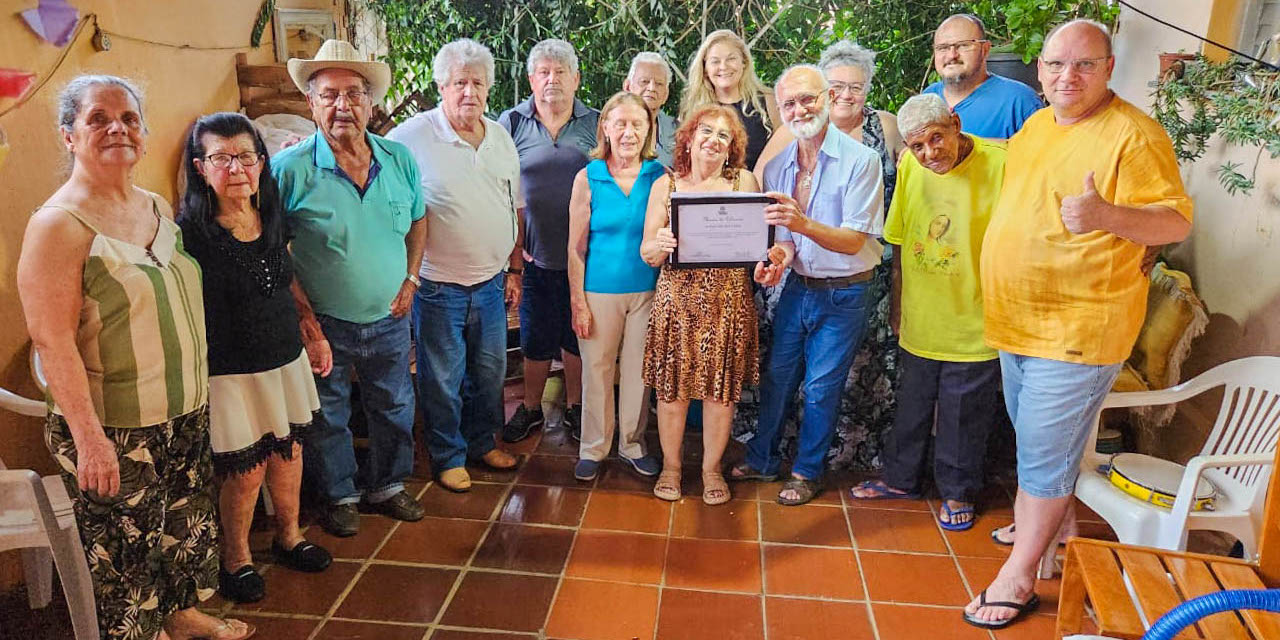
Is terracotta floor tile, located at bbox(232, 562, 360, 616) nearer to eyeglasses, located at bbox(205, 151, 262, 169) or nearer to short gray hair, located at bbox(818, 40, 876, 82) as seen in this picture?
eyeglasses, located at bbox(205, 151, 262, 169)

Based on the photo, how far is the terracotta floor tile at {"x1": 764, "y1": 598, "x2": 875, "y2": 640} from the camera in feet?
7.87

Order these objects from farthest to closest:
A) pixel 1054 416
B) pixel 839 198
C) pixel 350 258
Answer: pixel 839 198 < pixel 350 258 < pixel 1054 416

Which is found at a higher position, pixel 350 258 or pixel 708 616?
pixel 350 258

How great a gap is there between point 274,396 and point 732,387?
154cm

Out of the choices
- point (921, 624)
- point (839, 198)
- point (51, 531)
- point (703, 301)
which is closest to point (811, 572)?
point (921, 624)

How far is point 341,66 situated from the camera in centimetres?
256

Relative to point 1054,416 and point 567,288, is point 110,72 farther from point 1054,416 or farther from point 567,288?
point 1054,416

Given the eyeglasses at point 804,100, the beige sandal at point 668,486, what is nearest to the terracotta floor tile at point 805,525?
the beige sandal at point 668,486

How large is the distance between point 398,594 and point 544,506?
707 mm

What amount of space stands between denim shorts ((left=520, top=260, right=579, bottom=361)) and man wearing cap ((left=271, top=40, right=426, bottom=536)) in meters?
0.76

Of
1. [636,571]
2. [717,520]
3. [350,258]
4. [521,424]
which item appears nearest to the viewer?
[350,258]

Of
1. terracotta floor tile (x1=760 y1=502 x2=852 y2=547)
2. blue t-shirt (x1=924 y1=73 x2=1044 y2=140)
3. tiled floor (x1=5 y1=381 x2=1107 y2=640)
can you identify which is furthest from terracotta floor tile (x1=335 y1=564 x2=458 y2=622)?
blue t-shirt (x1=924 y1=73 x2=1044 y2=140)

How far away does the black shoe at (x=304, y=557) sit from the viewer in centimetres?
265

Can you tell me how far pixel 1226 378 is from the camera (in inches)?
101
